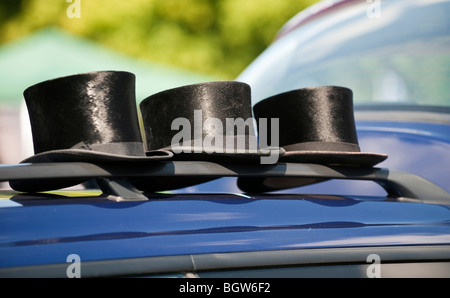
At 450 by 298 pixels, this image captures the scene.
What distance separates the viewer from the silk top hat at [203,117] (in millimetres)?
1517

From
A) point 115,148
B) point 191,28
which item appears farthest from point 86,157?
point 191,28

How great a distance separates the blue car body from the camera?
108 cm

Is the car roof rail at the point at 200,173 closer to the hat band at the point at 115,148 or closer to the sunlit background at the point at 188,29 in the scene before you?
the hat band at the point at 115,148

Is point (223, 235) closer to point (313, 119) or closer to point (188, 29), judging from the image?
point (313, 119)

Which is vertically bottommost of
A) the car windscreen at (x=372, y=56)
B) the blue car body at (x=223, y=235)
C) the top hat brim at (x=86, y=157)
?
the blue car body at (x=223, y=235)

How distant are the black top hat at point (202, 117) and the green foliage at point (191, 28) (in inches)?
370

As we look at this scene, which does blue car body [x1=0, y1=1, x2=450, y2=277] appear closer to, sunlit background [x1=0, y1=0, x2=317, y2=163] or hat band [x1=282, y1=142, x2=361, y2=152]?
hat band [x1=282, y1=142, x2=361, y2=152]

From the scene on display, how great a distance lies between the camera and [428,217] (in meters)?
1.44

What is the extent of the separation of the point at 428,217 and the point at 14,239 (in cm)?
91

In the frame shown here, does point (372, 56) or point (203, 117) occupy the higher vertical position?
point (372, 56)

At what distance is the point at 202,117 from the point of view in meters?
1.54

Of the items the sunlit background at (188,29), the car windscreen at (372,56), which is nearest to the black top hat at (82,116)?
the car windscreen at (372,56)

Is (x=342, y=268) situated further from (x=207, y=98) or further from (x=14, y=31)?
(x=14, y=31)
